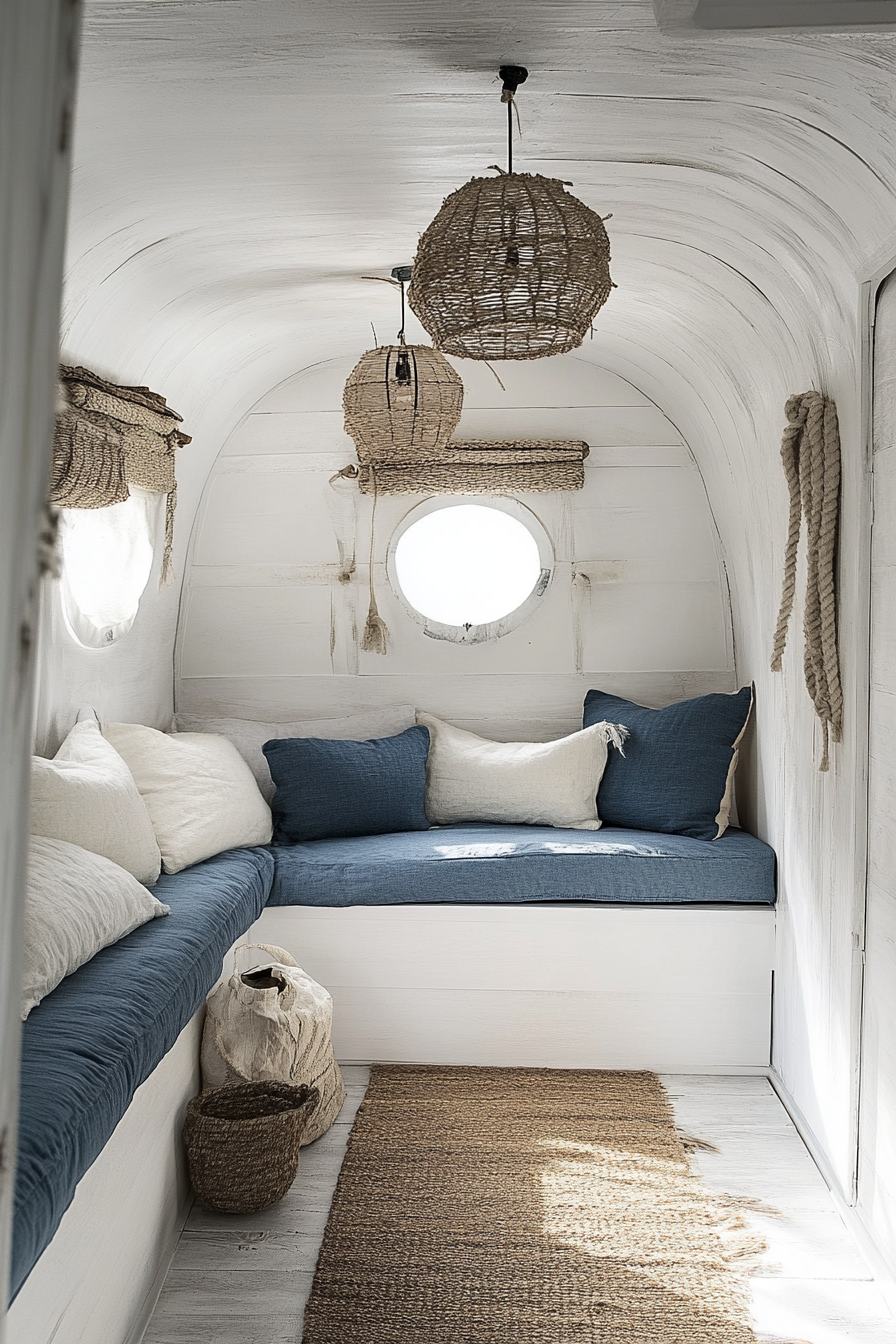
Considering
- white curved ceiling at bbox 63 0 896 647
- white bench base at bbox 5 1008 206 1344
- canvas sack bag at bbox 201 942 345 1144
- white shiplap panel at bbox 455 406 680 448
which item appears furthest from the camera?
white shiplap panel at bbox 455 406 680 448

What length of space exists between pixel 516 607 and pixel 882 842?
2.19 m

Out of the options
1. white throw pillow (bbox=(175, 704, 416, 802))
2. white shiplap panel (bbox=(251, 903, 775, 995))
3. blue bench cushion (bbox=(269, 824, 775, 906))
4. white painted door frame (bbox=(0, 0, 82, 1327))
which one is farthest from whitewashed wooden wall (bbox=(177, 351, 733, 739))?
white painted door frame (bbox=(0, 0, 82, 1327))

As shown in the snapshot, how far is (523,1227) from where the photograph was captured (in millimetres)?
2684

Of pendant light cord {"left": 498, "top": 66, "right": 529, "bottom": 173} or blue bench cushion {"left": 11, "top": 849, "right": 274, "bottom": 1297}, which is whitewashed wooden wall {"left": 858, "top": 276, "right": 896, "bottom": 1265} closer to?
pendant light cord {"left": 498, "top": 66, "right": 529, "bottom": 173}

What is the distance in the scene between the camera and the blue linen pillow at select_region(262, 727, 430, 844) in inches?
157

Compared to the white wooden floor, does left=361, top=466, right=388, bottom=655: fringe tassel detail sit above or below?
above

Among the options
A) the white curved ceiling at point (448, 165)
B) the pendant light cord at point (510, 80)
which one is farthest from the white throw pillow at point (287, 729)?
the pendant light cord at point (510, 80)

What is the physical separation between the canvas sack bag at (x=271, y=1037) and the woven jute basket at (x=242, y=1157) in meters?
0.18

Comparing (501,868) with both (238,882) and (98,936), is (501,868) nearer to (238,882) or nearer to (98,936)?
(238,882)

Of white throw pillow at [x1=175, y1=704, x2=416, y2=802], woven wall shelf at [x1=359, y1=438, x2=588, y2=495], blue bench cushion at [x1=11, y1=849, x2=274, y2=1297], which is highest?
Result: woven wall shelf at [x1=359, y1=438, x2=588, y2=495]

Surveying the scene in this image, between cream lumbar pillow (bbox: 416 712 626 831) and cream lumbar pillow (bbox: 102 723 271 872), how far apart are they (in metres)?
0.68

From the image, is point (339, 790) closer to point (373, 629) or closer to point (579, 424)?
point (373, 629)

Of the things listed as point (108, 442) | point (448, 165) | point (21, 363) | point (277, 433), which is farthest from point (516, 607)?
point (21, 363)

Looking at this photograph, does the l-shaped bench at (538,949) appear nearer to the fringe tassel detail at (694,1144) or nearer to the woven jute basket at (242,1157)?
the fringe tassel detail at (694,1144)
